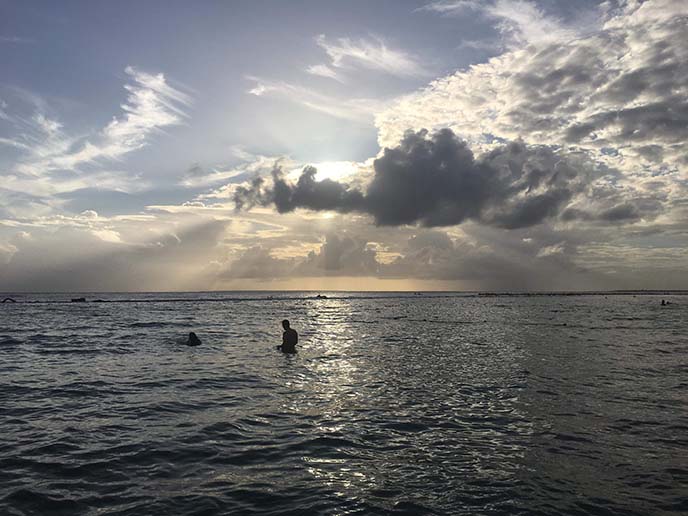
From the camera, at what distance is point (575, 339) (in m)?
43.5

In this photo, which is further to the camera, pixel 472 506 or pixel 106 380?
pixel 106 380

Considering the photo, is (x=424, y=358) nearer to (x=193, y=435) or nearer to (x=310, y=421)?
(x=310, y=421)

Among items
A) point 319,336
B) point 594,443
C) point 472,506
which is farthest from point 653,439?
point 319,336

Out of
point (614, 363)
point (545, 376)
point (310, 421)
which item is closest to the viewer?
point (310, 421)

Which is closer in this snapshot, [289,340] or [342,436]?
[342,436]

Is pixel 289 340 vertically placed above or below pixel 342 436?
above

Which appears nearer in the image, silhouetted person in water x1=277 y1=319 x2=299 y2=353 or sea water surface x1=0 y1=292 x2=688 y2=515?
sea water surface x1=0 y1=292 x2=688 y2=515

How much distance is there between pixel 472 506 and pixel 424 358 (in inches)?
886

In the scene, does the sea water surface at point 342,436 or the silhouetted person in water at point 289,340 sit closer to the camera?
the sea water surface at point 342,436

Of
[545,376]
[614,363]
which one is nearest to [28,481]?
[545,376]

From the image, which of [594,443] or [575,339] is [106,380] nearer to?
[594,443]

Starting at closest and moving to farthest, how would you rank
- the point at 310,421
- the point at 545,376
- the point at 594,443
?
the point at 594,443, the point at 310,421, the point at 545,376

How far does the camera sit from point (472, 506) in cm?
933

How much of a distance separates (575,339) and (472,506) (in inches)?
1538
